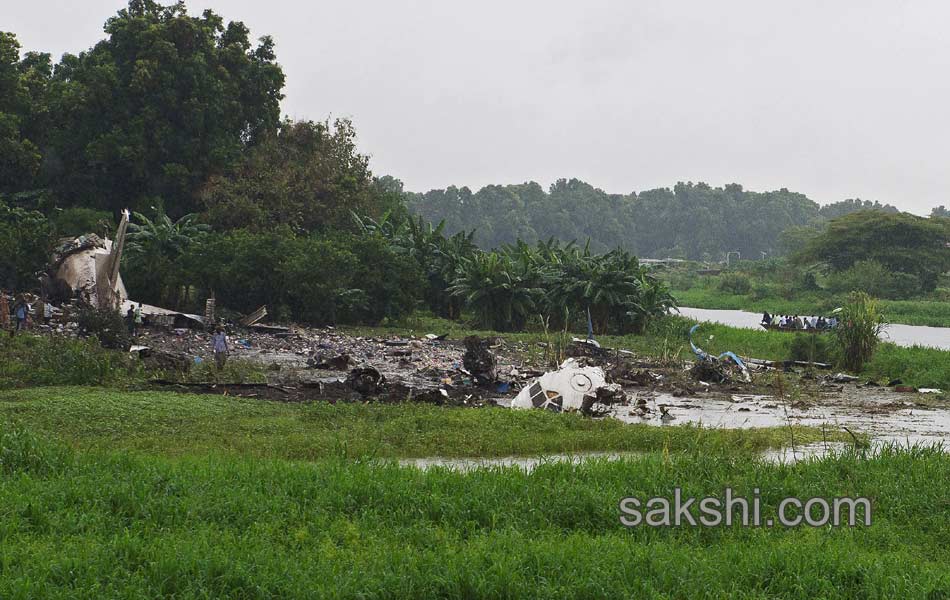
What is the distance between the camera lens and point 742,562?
20.6 feet

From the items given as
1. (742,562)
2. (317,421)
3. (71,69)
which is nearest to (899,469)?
(742,562)

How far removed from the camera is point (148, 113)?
1209 inches

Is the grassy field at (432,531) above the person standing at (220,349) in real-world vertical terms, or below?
below

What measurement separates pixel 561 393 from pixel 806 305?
38668mm

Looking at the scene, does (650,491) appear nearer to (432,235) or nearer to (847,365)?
(847,365)

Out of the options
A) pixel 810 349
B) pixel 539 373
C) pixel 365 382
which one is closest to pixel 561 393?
pixel 365 382

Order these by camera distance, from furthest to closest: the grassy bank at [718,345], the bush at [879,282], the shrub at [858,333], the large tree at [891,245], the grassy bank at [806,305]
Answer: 1. the large tree at [891,245]
2. the bush at [879,282]
3. the grassy bank at [806,305]
4. the shrub at [858,333]
5. the grassy bank at [718,345]

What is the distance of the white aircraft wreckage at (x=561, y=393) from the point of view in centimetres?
1369

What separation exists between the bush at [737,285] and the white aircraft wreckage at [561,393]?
4718 centimetres

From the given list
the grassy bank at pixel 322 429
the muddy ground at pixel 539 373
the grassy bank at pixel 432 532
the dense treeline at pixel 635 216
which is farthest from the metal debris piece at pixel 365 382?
the dense treeline at pixel 635 216

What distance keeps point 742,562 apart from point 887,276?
46846 millimetres

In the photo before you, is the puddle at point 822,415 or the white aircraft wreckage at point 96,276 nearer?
the puddle at point 822,415

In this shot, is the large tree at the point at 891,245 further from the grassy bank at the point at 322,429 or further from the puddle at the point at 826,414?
the grassy bank at the point at 322,429

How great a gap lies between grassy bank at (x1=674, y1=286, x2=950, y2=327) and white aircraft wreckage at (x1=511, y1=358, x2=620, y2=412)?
29.4 meters
